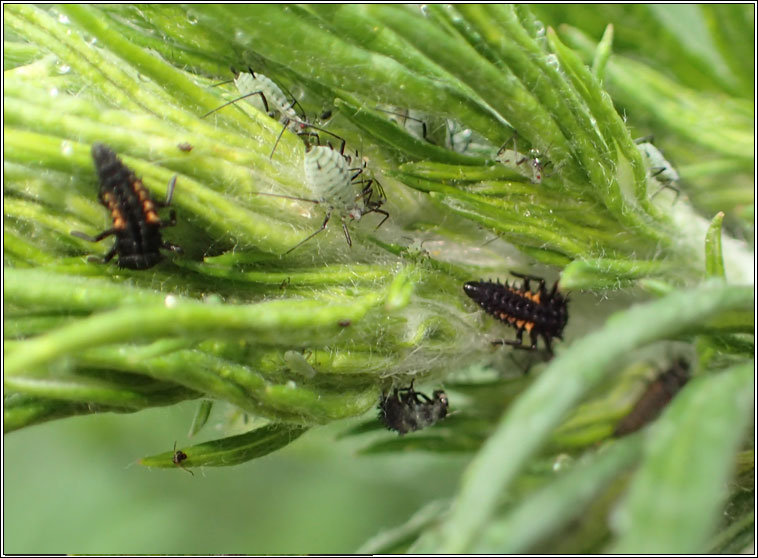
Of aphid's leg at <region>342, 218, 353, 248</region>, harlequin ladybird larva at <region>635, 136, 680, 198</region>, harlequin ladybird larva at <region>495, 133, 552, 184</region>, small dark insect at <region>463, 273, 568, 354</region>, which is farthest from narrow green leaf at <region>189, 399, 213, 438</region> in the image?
harlequin ladybird larva at <region>635, 136, 680, 198</region>

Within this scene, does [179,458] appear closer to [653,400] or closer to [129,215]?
[129,215]

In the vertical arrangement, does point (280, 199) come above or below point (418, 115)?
below

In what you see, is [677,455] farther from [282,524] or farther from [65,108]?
[282,524]

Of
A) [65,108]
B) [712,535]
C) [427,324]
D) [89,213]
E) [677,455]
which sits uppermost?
[65,108]

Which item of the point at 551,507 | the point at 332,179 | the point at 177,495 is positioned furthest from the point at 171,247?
the point at 177,495

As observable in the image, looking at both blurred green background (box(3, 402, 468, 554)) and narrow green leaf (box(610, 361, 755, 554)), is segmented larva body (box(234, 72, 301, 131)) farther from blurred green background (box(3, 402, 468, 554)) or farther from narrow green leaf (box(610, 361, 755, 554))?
blurred green background (box(3, 402, 468, 554))

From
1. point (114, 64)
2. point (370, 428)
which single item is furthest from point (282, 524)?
point (114, 64)
